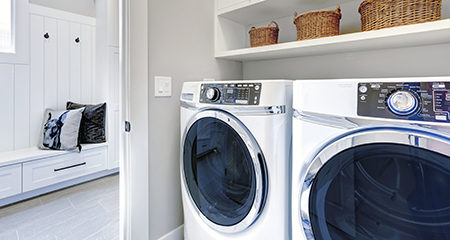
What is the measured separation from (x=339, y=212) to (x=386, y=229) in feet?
0.45

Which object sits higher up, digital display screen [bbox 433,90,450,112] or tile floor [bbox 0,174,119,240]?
digital display screen [bbox 433,90,450,112]

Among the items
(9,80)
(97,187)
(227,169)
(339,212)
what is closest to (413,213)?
(339,212)

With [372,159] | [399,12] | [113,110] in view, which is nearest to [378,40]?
[399,12]

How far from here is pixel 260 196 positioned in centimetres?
101

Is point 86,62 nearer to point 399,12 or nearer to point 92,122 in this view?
point 92,122

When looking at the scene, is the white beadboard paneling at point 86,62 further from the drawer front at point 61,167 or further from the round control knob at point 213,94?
the round control knob at point 213,94

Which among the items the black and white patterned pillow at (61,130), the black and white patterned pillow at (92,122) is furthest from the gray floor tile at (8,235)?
the black and white patterned pillow at (92,122)

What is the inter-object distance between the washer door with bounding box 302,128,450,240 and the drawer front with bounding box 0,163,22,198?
8.64 ft

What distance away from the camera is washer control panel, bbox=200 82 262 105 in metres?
1.01

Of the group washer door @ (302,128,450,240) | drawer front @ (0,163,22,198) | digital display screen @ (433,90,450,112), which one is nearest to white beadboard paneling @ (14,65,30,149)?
drawer front @ (0,163,22,198)

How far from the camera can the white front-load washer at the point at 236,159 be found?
99 centimetres

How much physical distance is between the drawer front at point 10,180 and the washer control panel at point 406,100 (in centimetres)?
286

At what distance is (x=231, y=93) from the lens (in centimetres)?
109

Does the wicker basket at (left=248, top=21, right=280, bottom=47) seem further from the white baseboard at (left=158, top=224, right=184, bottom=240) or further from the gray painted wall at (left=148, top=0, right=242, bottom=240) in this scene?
the white baseboard at (left=158, top=224, right=184, bottom=240)
